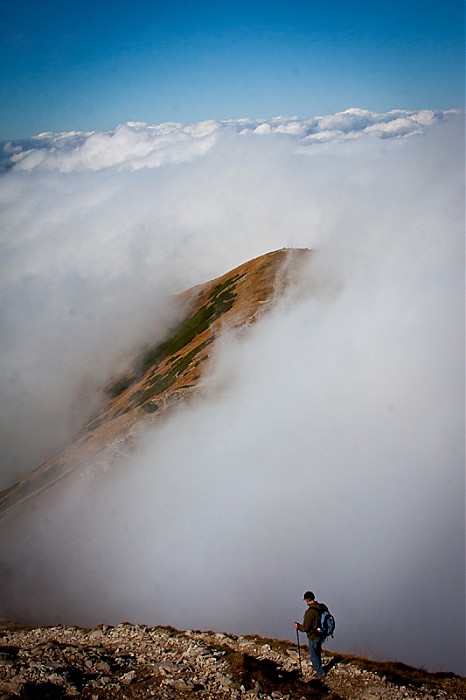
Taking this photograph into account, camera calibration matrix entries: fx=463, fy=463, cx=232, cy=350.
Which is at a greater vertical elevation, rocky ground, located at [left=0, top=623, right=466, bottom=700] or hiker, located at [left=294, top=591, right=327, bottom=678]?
hiker, located at [left=294, top=591, right=327, bottom=678]

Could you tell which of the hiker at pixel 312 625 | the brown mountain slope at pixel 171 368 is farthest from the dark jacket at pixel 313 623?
the brown mountain slope at pixel 171 368

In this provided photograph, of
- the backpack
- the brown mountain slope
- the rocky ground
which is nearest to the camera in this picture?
the rocky ground

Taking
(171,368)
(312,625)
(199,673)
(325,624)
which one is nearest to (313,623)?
(312,625)

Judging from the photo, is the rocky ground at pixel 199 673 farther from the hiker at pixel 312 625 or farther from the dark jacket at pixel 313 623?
A: the dark jacket at pixel 313 623

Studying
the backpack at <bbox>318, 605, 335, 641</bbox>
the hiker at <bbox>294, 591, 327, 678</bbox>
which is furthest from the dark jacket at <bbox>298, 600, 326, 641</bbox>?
the backpack at <bbox>318, 605, 335, 641</bbox>

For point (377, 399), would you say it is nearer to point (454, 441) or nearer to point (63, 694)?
point (454, 441)

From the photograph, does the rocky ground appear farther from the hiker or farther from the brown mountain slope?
the brown mountain slope
